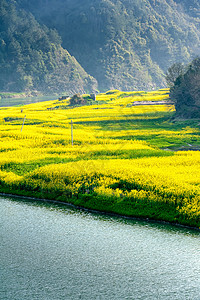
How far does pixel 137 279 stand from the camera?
44.2 ft

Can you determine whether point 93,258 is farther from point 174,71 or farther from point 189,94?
point 174,71

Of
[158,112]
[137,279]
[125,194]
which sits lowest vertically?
[137,279]

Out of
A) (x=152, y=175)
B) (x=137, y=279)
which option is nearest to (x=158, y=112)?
(x=152, y=175)

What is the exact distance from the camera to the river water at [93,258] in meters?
12.8

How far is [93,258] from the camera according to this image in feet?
49.7

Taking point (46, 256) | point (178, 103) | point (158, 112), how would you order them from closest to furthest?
point (46, 256)
point (178, 103)
point (158, 112)

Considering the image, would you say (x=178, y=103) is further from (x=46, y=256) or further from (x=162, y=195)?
(x=46, y=256)

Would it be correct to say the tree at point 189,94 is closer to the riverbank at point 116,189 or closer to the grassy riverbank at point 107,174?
the grassy riverbank at point 107,174

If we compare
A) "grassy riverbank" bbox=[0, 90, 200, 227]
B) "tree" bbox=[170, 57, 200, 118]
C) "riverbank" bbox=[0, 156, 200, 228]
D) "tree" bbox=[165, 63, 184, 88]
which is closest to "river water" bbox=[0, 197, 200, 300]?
"riverbank" bbox=[0, 156, 200, 228]

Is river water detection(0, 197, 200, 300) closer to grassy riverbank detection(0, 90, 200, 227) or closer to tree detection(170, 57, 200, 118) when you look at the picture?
grassy riverbank detection(0, 90, 200, 227)

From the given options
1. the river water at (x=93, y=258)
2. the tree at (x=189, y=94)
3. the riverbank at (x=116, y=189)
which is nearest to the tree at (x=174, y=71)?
the tree at (x=189, y=94)

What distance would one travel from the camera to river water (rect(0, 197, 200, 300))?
41.9 feet

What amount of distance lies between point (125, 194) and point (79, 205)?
264 cm

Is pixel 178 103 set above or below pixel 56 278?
above
